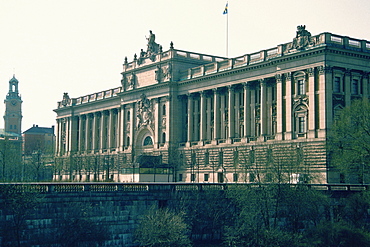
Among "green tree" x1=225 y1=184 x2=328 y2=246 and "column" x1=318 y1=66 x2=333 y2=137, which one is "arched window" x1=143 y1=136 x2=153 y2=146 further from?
"green tree" x1=225 y1=184 x2=328 y2=246

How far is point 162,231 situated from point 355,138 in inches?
1163

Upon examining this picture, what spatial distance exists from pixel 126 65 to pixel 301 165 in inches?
2718

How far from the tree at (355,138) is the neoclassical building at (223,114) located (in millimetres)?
4670

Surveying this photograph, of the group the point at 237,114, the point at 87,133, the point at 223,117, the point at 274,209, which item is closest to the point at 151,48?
the point at 223,117

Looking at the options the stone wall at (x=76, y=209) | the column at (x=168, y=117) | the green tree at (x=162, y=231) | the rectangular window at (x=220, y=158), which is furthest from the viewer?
the column at (x=168, y=117)

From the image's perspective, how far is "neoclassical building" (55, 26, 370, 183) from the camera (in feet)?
270

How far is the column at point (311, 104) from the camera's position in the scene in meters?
83.2

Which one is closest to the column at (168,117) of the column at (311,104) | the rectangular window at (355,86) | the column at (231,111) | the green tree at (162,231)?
the column at (231,111)

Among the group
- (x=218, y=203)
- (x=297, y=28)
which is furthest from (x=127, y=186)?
(x=297, y=28)

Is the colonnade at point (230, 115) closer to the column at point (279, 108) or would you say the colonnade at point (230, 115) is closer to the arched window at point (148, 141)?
the column at point (279, 108)

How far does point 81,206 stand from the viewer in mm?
51438

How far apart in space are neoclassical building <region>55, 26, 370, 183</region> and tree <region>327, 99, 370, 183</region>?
467 cm

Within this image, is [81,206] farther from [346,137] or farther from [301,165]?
[346,137]

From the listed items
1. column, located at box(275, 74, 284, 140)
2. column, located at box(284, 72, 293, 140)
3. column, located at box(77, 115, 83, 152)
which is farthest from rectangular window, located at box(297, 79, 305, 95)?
column, located at box(77, 115, 83, 152)
